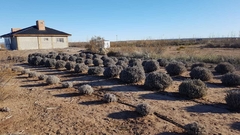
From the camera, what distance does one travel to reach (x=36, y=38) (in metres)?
26.8

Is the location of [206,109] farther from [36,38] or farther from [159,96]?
[36,38]

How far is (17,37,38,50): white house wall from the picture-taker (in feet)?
82.6

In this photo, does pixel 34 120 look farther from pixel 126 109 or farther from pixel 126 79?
pixel 126 79

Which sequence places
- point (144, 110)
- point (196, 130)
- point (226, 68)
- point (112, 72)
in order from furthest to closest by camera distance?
point (226, 68)
point (112, 72)
point (144, 110)
point (196, 130)

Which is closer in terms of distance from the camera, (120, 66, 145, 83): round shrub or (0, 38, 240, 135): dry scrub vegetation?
(0, 38, 240, 135): dry scrub vegetation

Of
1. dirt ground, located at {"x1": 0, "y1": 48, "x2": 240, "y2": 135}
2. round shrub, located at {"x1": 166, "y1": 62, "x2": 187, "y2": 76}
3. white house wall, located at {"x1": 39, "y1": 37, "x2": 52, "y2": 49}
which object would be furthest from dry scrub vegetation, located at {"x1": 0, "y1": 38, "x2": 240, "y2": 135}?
white house wall, located at {"x1": 39, "y1": 37, "x2": 52, "y2": 49}

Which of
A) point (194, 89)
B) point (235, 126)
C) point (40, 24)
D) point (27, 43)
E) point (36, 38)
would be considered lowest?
point (235, 126)

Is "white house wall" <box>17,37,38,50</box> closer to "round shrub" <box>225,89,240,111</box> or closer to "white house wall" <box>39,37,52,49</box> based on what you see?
"white house wall" <box>39,37,52,49</box>

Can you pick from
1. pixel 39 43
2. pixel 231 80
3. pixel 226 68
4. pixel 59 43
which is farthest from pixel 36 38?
pixel 231 80

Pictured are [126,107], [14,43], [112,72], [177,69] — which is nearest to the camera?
[126,107]

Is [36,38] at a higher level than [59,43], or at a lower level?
higher

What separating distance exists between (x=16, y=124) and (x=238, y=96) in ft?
19.1

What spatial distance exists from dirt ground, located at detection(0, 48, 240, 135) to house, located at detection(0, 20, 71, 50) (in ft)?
73.2

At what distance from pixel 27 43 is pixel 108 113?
1039 inches
